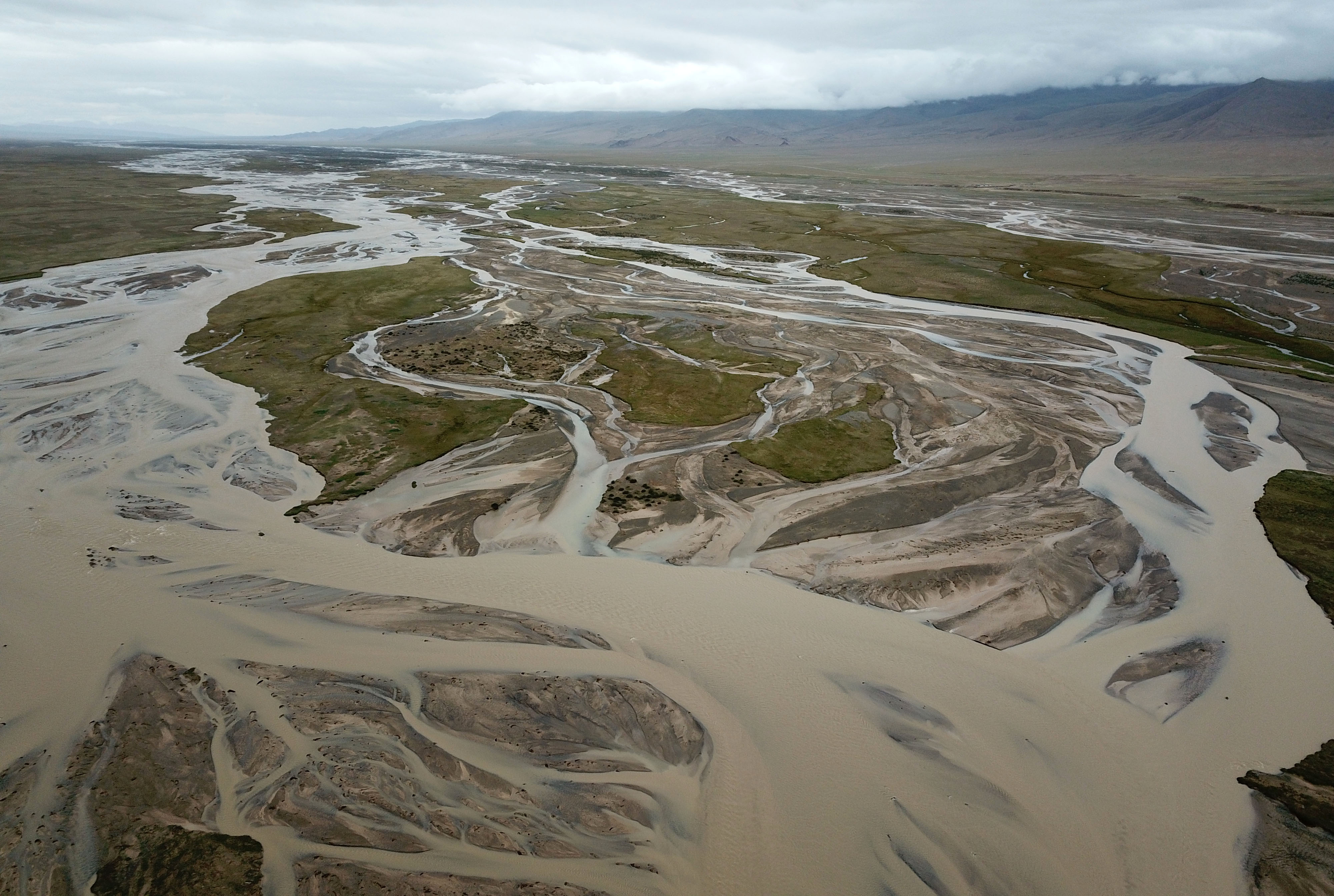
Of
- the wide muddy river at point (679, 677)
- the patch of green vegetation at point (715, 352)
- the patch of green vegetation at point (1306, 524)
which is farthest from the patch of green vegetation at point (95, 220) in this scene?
the patch of green vegetation at point (1306, 524)

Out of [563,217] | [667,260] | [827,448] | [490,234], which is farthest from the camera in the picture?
[563,217]

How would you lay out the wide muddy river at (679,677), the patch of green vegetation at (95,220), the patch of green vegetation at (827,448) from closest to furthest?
the wide muddy river at (679,677) → the patch of green vegetation at (827,448) → the patch of green vegetation at (95,220)

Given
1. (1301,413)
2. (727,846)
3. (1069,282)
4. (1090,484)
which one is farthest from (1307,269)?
(727,846)

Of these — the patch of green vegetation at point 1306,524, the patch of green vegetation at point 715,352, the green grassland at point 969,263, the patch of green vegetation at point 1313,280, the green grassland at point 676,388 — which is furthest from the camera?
the patch of green vegetation at point 1313,280

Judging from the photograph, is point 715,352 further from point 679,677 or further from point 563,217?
point 563,217

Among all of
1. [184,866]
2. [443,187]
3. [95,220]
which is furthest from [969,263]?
[443,187]

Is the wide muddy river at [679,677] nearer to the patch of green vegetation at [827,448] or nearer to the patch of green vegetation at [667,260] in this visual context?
the patch of green vegetation at [827,448]

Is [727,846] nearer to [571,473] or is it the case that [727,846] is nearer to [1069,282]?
[571,473]
